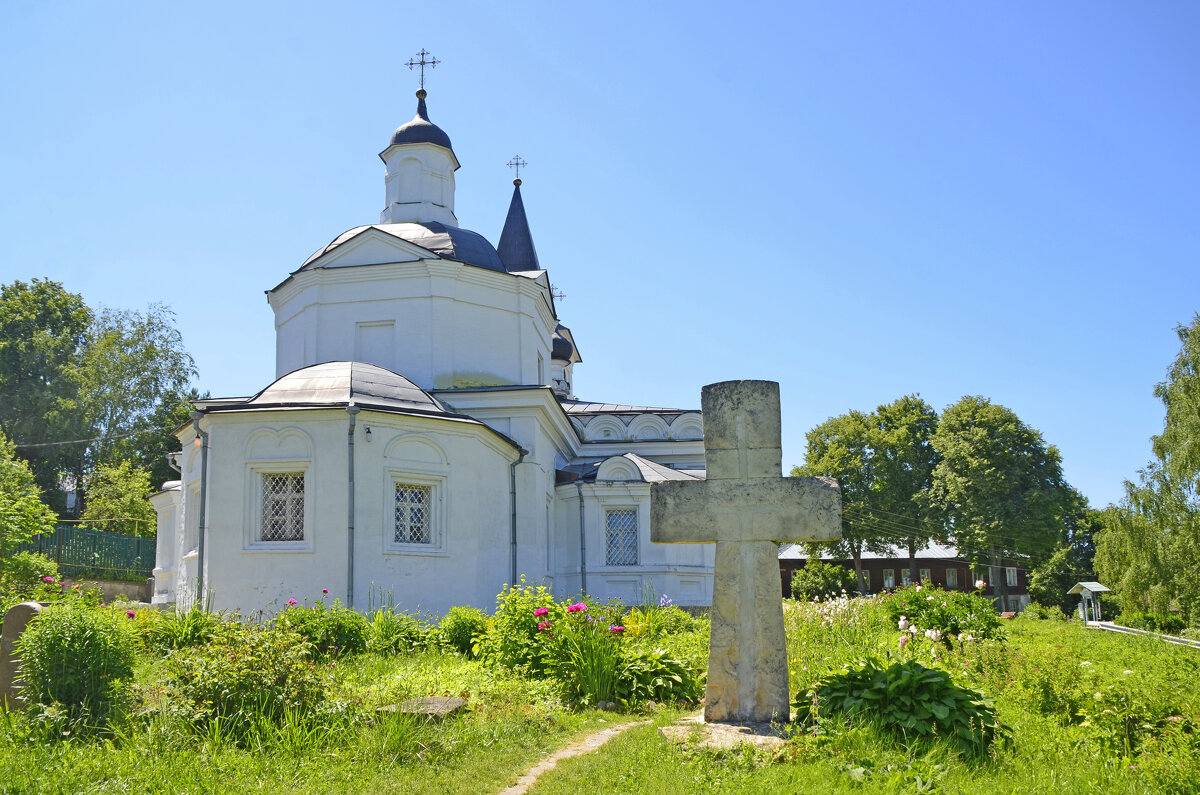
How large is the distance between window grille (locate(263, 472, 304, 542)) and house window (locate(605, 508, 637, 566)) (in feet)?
28.3

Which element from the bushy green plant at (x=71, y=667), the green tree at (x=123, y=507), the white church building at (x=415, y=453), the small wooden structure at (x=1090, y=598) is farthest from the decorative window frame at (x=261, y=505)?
the small wooden structure at (x=1090, y=598)

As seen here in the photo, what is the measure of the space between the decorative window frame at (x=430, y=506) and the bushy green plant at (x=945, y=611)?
25.6 feet

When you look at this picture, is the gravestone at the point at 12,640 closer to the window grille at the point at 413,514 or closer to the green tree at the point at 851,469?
the window grille at the point at 413,514

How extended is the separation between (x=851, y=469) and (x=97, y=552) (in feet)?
103

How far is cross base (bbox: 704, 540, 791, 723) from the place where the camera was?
267 inches

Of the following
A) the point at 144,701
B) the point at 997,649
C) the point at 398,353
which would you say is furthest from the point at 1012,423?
the point at 144,701

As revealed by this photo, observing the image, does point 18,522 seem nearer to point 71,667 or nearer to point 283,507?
point 283,507

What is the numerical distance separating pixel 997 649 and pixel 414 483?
→ 10293 millimetres

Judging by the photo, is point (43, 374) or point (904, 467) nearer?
point (43, 374)

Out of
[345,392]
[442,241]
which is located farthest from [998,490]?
[345,392]

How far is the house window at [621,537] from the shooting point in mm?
21891

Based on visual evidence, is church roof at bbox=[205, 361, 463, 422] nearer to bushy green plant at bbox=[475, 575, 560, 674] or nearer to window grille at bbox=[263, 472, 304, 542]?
window grille at bbox=[263, 472, 304, 542]

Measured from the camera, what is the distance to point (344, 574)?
1495cm

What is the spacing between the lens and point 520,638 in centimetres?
956
